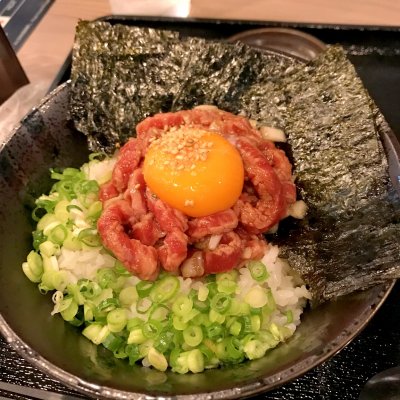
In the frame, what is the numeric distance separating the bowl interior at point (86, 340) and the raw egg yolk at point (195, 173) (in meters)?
0.57

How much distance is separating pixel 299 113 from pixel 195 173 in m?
0.62

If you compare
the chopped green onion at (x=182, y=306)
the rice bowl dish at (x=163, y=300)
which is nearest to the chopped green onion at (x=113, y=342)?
the rice bowl dish at (x=163, y=300)

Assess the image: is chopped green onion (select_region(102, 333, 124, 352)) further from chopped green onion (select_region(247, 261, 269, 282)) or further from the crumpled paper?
the crumpled paper

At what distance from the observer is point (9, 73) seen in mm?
3033

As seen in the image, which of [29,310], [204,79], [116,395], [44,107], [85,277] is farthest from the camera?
[204,79]

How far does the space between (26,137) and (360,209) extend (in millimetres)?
1460

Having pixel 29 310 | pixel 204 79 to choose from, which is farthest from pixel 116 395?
pixel 204 79

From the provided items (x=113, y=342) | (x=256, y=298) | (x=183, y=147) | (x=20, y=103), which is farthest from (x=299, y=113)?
(x=20, y=103)

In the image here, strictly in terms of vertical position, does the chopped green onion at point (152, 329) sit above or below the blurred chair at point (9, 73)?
below

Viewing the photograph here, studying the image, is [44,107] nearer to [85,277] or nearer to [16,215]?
[16,215]

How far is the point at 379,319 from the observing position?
1996mm

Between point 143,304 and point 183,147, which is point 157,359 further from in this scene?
point 183,147

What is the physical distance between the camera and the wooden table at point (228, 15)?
3.29 metres

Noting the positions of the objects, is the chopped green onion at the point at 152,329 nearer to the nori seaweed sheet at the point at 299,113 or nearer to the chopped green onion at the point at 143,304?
the chopped green onion at the point at 143,304
